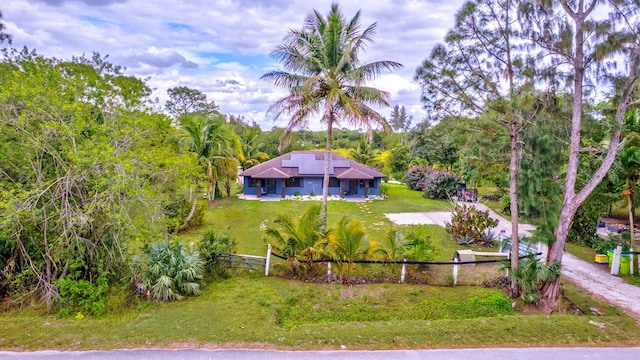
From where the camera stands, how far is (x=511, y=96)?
8.59m

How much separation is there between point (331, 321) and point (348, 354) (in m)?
1.89

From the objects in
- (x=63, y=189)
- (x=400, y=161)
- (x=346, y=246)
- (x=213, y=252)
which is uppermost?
(x=400, y=161)

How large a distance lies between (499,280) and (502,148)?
3652 mm

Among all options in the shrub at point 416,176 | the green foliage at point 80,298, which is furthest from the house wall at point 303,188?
the green foliage at point 80,298

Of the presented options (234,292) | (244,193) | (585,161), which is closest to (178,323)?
(234,292)

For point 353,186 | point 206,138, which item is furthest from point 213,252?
point 353,186

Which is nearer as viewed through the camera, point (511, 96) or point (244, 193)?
point (511, 96)

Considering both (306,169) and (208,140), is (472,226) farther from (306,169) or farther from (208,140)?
(208,140)

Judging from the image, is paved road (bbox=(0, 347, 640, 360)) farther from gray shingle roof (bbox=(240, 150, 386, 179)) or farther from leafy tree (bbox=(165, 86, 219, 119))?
leafy tree (bbox=(165, 86, 219, 119))

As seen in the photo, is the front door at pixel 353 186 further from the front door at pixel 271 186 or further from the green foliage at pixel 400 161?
the green foliage at pixel 400 161

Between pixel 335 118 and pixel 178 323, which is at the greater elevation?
pixel 335 118

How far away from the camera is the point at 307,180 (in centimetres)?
2456

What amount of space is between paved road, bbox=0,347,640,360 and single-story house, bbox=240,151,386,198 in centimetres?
1769

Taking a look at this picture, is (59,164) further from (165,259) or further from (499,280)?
(499,280)
